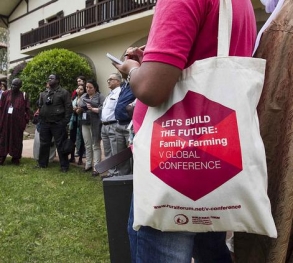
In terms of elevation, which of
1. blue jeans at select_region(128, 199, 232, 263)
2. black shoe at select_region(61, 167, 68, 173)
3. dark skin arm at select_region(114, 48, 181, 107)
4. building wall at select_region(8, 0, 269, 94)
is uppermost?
building wall at select_region(8, 0, 269, 94)

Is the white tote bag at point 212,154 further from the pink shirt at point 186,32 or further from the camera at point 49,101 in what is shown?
the camera at point 49,101

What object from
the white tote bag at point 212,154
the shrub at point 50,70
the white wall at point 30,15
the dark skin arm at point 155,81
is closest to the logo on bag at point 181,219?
the white tote bag at point 212,154

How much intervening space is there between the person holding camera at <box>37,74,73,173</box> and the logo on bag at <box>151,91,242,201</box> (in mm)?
6219

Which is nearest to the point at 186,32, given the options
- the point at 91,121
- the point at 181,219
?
the point at 181,219

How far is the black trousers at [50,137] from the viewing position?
730 cm

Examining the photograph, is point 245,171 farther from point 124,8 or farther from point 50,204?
point 124,8

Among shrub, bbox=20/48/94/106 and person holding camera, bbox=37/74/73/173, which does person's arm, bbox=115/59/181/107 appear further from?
shrub, bbox=20/48/94/106

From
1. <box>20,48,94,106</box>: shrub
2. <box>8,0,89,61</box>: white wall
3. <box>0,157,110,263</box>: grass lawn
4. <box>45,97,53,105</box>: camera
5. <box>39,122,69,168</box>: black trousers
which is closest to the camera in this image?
<box>0,157,110,263</box>: grass lawn

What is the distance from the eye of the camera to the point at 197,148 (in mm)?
1146

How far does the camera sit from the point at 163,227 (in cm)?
122

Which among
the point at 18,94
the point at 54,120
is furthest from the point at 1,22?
the point at 54,120

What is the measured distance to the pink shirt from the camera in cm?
116

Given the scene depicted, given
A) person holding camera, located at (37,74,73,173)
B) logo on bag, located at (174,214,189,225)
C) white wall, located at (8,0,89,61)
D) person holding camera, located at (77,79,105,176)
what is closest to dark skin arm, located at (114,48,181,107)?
logo on bag, located at (174,214,189,225)

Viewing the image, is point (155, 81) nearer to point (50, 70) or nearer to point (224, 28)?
point (224, 28)
